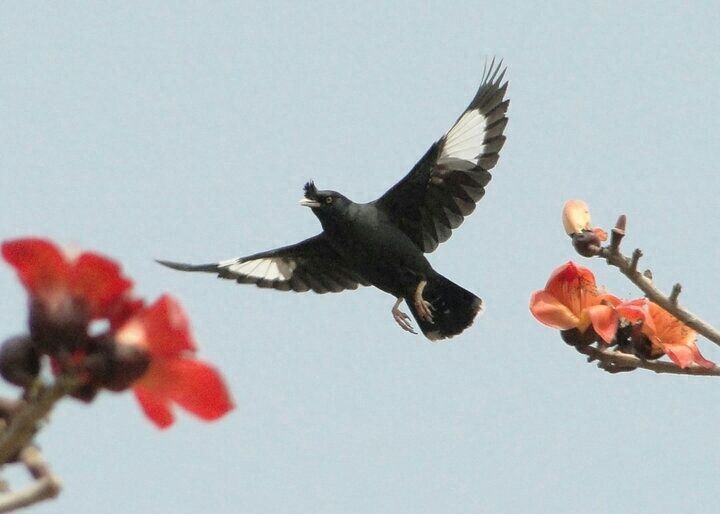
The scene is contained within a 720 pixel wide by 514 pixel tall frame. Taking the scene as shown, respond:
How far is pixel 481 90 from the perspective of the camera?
23.1 ft

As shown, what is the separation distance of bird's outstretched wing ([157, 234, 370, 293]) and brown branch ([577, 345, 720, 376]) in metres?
3.66

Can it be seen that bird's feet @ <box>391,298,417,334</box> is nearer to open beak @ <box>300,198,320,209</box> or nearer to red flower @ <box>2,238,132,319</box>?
open beak @ <box>300,198,320,209</box>

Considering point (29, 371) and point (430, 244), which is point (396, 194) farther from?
point (29, 371)

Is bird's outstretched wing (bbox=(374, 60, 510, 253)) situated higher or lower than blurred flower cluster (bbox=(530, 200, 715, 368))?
Result: higher

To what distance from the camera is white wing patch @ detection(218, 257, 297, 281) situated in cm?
729

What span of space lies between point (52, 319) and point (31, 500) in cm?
25

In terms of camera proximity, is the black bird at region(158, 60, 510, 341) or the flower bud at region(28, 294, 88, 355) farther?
the black bird at region(158, 60, 510, 341)

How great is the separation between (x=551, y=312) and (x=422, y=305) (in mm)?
3138

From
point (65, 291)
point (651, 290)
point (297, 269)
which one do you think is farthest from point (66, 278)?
point (297, 269)

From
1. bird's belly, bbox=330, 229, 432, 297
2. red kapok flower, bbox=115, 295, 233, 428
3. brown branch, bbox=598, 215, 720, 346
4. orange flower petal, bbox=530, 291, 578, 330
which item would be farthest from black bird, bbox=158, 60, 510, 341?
red kapok flower, bbox=115, 295, 233, 428

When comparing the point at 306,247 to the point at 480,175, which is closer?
the point at 480,175

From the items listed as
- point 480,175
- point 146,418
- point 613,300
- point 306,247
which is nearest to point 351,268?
point 306,247

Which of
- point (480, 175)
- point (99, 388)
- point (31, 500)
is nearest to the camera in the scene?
point (31, 500)

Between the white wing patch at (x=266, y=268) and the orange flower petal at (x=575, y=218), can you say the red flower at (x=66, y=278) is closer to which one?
the orange flower petal at (x=575, y=218)
